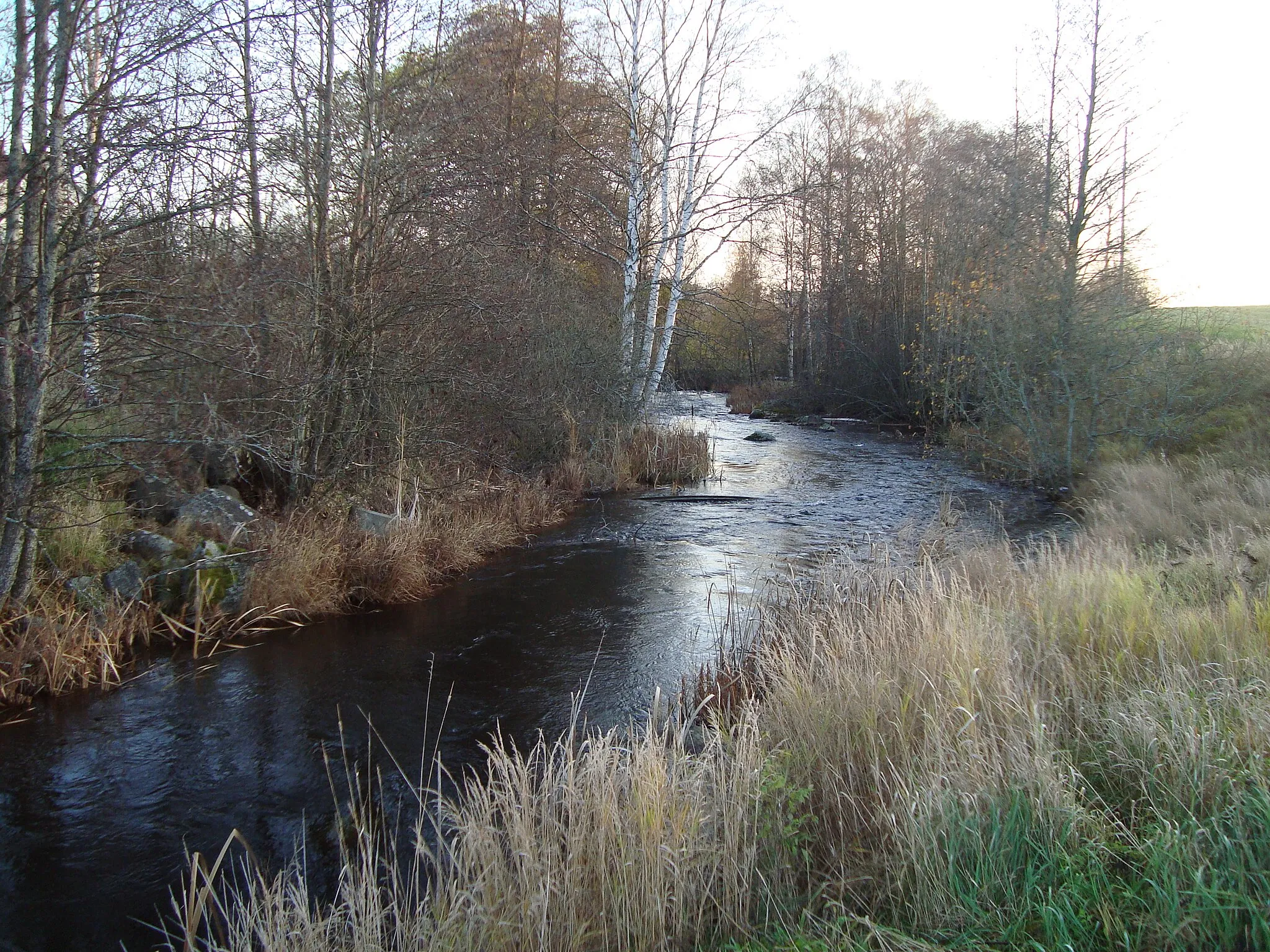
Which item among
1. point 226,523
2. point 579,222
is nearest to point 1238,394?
point 579,222

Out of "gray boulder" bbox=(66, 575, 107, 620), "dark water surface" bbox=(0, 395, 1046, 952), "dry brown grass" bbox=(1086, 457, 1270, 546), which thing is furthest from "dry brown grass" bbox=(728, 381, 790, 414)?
"gray boulder" bbox=(66, 575, 107, 620)

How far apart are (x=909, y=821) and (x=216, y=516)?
7619 mm

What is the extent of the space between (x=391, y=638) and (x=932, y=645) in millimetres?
5185

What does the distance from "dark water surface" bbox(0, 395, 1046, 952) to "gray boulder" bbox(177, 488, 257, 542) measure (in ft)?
4.36

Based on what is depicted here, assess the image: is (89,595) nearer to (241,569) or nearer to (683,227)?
(241,569)

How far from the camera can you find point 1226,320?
628 inches

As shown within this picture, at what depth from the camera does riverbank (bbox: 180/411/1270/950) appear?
8.44 feet

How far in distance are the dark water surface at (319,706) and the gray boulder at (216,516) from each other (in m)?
1.33

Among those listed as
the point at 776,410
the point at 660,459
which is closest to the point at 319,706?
the point at 660,459

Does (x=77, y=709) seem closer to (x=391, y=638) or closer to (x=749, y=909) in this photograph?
(x=391, y=638)

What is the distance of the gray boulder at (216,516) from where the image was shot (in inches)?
320

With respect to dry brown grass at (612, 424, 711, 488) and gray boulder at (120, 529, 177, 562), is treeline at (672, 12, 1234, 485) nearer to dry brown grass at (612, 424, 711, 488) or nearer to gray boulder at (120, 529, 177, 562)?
dry brown grass at (612, 424, 711, 488)

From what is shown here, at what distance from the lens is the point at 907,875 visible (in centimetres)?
283

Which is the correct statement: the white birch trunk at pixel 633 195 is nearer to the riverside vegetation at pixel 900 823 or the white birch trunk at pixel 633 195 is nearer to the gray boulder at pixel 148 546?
the gray boulder at pixel 148 546
